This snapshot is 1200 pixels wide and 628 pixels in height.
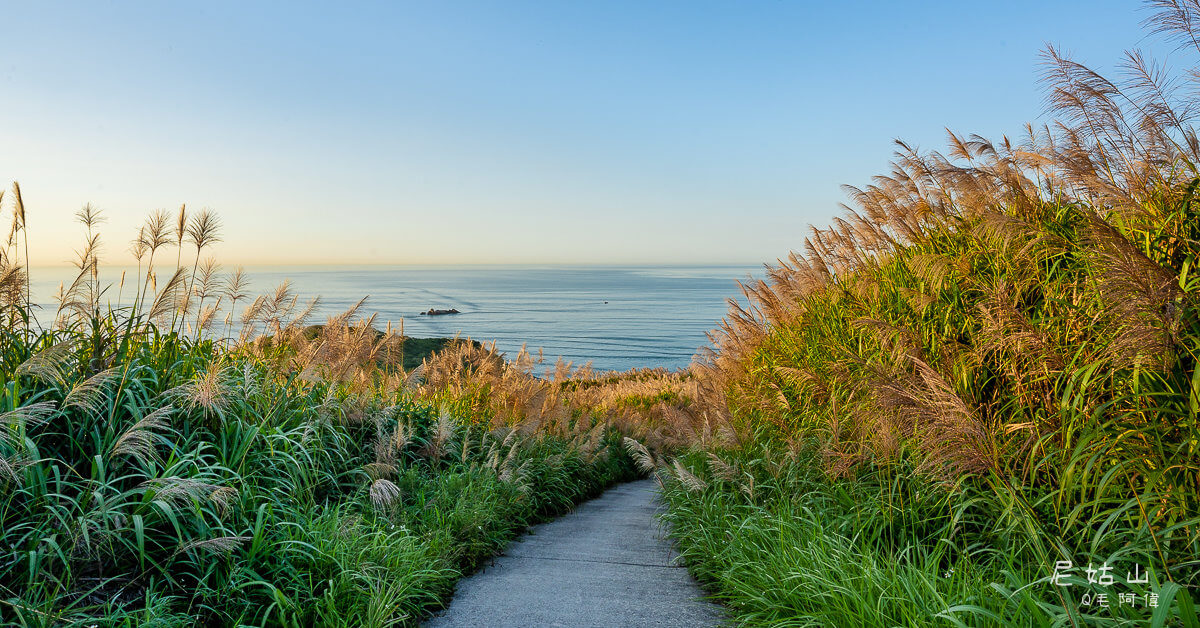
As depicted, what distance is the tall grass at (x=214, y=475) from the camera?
108 inches

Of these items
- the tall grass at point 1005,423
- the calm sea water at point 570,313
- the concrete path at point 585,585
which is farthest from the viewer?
the calm sea water at point 570,313

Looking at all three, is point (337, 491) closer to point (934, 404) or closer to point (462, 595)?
point (462, 595)

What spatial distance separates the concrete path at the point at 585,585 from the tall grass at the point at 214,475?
0.21 meters

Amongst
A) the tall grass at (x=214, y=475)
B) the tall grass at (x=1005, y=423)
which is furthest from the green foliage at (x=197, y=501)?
the tall grass at (x=1005, y=423)

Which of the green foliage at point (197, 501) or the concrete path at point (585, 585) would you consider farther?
the concrete path at point (585, 585)

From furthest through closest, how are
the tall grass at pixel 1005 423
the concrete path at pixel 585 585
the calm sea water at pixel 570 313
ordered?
the calm sea water at pixel 570 313 → the concrete path at pixel 585 585 → the tall grass at pixel 1005 423

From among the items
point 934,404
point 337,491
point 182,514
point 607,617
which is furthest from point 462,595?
point 934,404

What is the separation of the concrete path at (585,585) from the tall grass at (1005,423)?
25 centimetres

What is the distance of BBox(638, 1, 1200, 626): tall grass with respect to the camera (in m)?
2.37

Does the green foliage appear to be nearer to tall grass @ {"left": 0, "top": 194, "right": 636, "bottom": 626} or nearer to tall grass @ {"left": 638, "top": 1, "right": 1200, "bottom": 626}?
tall grass @ {"left": 0, "top": 194, "right": 636, "bottom": 626}

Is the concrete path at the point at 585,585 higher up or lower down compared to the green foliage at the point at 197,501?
lower down

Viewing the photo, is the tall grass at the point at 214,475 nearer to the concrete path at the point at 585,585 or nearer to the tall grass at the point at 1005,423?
the concrete path at the point at 585,585

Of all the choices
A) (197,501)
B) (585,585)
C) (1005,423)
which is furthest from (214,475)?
(1005,423)

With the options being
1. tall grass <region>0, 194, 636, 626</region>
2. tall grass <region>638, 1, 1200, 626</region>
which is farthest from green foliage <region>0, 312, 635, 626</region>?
tall grass <region>638, 1, 1200, 626</region>
